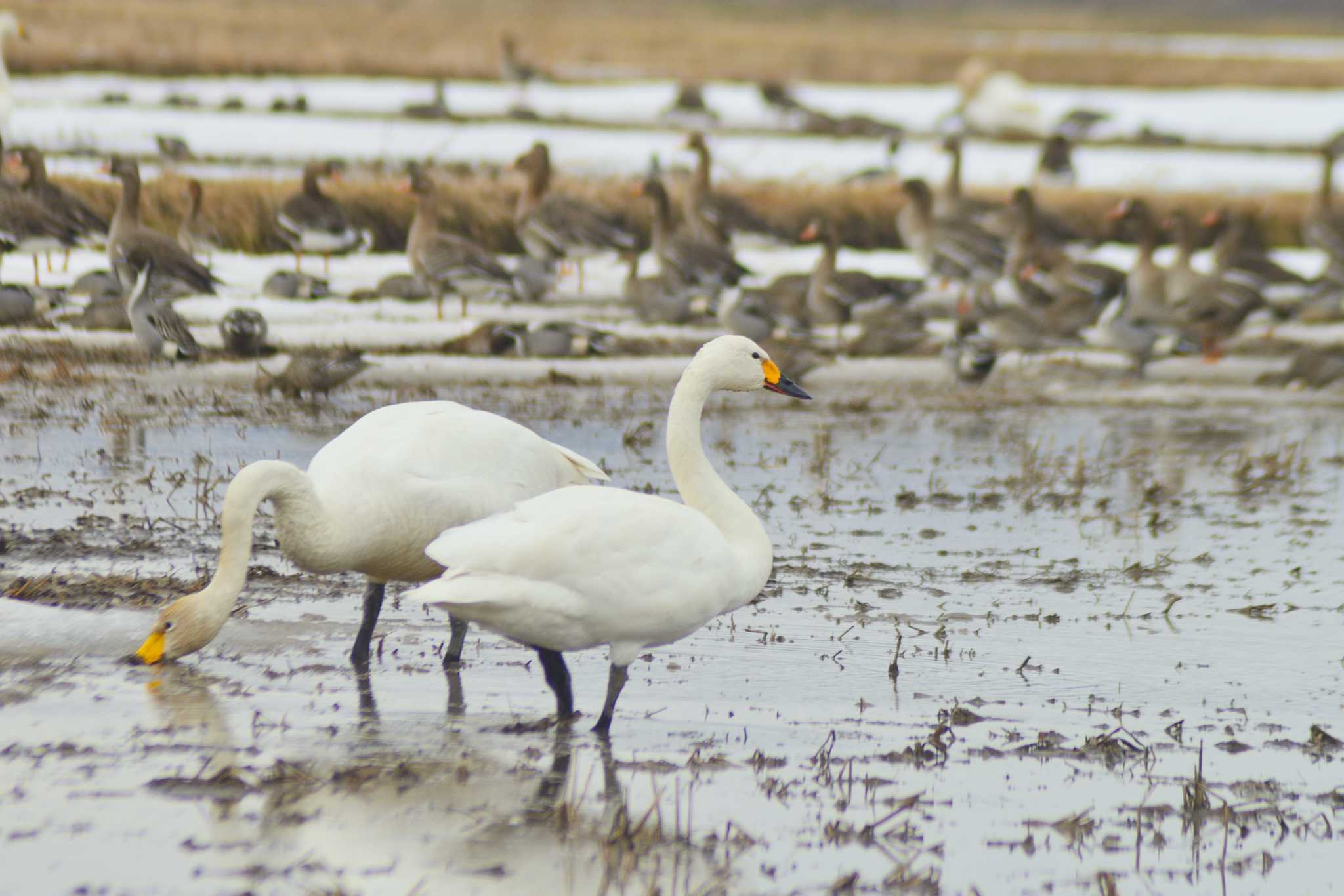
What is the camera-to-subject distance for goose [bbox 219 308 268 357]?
13375 mm

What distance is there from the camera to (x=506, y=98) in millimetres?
32906

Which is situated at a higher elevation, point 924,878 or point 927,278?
point 927,278

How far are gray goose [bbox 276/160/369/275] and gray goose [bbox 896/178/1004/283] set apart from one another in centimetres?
688

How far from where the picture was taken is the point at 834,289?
1745 centimetres

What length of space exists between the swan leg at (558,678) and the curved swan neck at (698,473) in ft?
2.52

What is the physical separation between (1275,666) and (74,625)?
4.73 metres

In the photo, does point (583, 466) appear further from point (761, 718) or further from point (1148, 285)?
point (1148, 285)

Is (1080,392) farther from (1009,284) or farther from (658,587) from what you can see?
(658,587)

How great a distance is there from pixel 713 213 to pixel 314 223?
18.0 ft

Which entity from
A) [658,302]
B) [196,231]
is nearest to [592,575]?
[658,302]

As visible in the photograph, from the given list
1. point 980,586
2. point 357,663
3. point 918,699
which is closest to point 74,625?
point 357,663

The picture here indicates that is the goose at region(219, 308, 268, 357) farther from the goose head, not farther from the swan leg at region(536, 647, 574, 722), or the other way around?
the goose head

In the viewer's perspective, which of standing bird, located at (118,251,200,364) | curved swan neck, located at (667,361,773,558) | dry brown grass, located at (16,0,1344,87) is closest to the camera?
curved swan neck, located at (667,361,773,558)

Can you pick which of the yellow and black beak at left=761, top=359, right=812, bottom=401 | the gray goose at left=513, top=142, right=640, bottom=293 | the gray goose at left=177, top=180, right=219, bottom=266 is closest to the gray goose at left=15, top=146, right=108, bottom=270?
the gray goose at left=177, top=180, right=219, bottom=266
